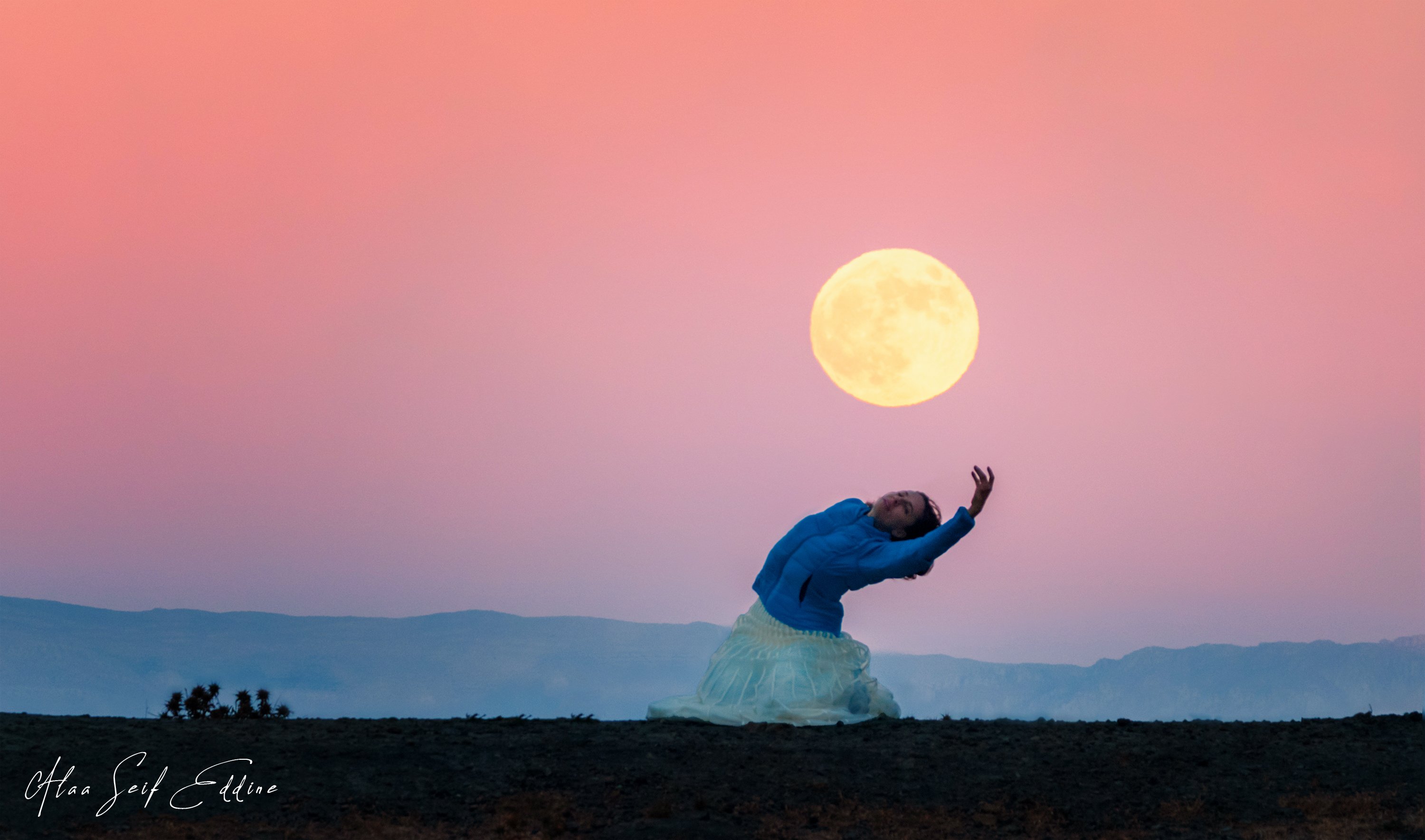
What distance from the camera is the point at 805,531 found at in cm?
1612

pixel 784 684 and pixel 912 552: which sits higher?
pixel 912 552

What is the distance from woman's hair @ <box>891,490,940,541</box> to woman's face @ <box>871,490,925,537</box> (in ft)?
0.10

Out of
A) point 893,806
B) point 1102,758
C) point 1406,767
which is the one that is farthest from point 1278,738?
point 893,806

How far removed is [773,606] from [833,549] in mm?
1143

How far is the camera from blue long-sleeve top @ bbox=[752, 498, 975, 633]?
605 inches

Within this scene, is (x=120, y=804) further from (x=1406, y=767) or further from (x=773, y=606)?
(x=1406, y=767)

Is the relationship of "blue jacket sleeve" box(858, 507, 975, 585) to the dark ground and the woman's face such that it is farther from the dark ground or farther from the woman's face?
the dark ground
